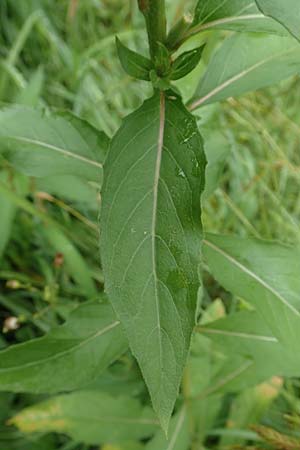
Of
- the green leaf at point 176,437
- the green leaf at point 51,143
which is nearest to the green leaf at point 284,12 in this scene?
the green leaf at point 51,143

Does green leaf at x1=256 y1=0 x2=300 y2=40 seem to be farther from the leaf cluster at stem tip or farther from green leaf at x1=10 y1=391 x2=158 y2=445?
green leaf at x1=10 y1=391 x2=158 y2=445

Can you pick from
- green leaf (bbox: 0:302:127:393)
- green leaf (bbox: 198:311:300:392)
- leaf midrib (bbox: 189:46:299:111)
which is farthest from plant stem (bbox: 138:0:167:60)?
green leaf (bbox: 198:311:300:392)

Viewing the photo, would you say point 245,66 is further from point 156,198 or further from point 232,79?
point 156,198

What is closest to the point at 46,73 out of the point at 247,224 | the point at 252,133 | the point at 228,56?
the point at 252,133

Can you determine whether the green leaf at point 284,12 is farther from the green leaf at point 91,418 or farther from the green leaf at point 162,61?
the green leaf at point 91,418

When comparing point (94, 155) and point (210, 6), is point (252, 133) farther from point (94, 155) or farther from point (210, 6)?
point (210, 6)
